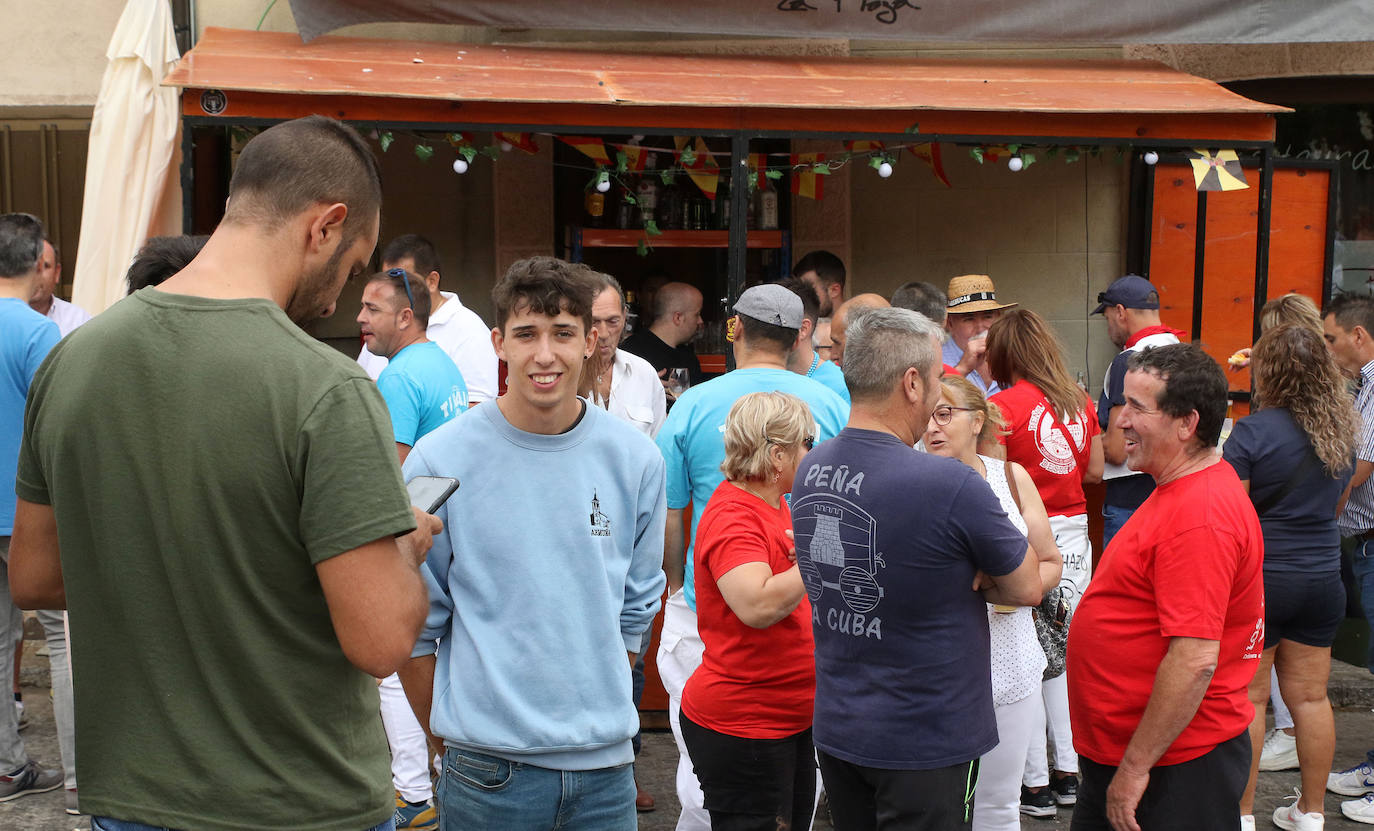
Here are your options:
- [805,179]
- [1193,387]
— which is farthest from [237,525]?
[805,179]

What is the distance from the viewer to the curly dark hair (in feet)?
14.5

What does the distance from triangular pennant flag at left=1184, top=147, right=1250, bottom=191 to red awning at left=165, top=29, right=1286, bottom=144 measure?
0.38 ft

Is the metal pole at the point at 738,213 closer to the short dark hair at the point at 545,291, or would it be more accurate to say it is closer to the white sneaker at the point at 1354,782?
the short dark hair at the point at 545,291

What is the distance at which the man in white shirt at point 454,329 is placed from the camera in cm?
583

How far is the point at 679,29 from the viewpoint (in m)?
7.18

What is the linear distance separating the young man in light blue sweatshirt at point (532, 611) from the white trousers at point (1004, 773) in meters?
1.27

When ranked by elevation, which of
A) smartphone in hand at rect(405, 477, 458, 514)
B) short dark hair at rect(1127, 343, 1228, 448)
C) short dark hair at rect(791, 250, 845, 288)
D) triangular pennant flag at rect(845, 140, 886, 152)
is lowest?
smartphone in hand at rect(405, 477, 458, 514)

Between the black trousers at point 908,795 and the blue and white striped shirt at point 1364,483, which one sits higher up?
the blue and white striped shirt at point 1364,483

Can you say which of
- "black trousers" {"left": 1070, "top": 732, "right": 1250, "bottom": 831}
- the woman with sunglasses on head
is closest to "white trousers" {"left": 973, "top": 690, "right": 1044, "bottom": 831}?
the woman with sunglasses on head

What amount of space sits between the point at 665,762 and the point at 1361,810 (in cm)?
284

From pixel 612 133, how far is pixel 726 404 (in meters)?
2.32

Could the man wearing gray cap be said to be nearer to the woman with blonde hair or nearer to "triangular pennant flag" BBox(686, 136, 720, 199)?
the woman with blonde hair

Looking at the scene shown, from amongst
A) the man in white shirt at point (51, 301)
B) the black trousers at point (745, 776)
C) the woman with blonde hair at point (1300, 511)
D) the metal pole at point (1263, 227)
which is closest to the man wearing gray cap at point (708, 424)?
the black trousers at point (745, 776)

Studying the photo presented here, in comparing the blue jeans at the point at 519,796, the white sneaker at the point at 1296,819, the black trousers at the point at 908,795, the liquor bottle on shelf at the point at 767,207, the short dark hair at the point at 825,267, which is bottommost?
the white sneaker at the point at 1296,819
